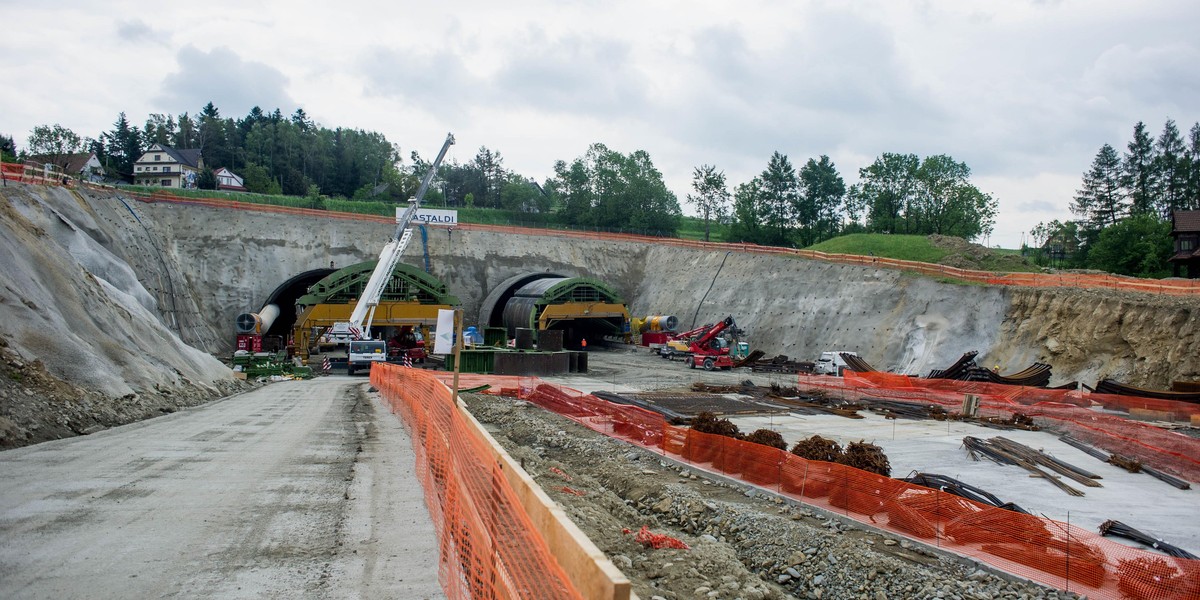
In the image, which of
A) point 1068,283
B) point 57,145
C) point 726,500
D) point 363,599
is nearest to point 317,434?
point 726,500

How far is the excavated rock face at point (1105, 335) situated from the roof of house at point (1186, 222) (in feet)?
66.6

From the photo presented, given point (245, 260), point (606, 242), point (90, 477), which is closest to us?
point (90, 477)

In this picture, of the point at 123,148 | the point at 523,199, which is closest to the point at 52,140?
the point at 123,148

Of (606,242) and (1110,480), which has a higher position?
(606,242)

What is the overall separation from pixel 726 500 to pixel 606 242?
48.0 m

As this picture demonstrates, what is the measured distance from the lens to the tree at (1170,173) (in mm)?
64250

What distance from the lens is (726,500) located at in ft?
42.1

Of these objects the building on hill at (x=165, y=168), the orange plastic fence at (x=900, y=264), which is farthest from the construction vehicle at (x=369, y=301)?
the building on hill at (x=165, y=168)

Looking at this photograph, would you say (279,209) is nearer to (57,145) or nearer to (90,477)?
(90,477)

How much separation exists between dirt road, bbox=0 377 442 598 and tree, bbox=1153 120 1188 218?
7268 centimetres

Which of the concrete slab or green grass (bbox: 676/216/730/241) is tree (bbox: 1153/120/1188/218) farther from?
the concrete slab

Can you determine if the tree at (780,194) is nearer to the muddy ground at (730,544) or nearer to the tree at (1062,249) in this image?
the tree at (1062,249)

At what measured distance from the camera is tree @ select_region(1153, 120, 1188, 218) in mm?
64250

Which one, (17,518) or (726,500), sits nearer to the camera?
(17,518)
